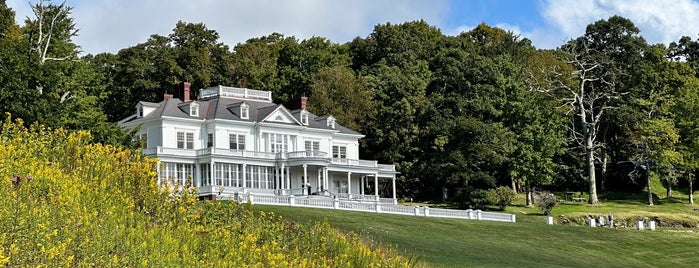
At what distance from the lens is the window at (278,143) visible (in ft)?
219

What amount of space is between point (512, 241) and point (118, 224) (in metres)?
29.9

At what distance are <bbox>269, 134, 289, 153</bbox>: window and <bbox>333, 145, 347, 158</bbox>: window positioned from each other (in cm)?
443

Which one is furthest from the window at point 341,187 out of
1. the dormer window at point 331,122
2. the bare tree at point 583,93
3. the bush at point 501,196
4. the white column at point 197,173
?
the bare tree at point 583,93

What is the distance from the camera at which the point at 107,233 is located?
39.3 ft

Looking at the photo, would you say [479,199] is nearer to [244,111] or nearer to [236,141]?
[236,141]

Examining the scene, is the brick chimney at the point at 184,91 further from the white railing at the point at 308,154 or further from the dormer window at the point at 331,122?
the dormer window at the point at 331,122

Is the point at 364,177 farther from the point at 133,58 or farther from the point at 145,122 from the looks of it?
the point at 133,58

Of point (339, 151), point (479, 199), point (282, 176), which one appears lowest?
point (479, 199)

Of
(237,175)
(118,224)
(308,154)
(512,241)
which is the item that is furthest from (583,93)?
(118,224)

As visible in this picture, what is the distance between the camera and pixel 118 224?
12.9m

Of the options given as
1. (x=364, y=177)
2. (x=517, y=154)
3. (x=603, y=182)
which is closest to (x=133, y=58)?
(x=364, y=177)

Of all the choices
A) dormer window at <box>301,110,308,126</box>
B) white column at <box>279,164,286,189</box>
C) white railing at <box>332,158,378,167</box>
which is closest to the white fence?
white column at <box>279,164,286,189</box>

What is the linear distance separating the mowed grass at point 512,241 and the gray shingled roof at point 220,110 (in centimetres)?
2152

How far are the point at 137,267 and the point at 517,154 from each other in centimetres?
5832
